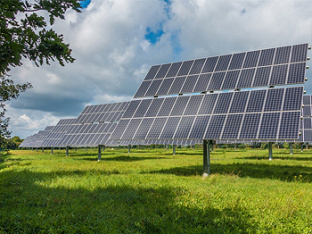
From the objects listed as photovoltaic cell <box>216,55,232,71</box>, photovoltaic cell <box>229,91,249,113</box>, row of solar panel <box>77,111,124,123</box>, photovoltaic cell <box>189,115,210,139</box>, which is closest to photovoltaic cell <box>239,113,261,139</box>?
photovoltaic cell <box>229,91,249,113</box>

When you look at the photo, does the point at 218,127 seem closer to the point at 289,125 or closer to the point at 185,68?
the point at 289,125

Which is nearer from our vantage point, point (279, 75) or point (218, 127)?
point (218, 127)

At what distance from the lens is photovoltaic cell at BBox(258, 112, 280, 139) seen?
13984 mm

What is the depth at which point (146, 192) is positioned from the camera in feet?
39.2

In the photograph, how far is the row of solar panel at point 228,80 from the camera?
16344 millimetres

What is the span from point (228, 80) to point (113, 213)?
12366 millimetres

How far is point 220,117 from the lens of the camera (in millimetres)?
15914

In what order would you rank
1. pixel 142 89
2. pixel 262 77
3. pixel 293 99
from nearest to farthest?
1. pixel 293 99
2. pixel 262 77
3. pixel 142 89

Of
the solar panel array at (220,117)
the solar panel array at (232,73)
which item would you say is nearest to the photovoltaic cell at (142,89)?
the solar panel array at (232,73)

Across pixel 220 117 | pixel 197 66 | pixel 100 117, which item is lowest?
pixel 100 117

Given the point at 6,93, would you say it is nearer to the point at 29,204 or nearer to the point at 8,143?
the point at 8,143

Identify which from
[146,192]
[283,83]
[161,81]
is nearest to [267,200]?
[146,192]

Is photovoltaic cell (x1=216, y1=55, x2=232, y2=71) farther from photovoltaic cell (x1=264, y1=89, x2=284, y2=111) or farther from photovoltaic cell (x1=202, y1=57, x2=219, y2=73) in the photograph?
photovoltaic cell (x1=264, y1=89, x2=284, y2=111)

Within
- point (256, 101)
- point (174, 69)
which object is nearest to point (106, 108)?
point (174, 69)
